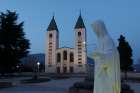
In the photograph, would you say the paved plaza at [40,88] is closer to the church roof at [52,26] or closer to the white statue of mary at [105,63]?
the white statue of mary at [105,63]

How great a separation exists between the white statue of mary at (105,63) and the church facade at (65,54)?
90.2 metres

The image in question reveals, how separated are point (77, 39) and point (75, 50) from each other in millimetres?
3270

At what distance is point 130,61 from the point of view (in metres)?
53.1

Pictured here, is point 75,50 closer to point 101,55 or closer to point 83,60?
point 83,60

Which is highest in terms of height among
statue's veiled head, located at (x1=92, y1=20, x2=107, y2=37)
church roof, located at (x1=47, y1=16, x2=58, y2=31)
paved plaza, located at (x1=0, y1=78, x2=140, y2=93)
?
church roof, located at (x1=47, y1=16, x2=58, y2=31)

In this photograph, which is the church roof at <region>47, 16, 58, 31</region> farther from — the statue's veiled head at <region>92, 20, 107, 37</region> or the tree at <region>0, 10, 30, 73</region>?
the statue's veiled head at <region>92, 20, 107, 37</region>

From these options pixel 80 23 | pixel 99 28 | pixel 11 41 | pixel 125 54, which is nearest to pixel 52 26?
pixel 80 23

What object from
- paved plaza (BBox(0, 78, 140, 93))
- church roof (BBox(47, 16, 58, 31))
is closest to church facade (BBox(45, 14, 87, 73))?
church roof (BBox(47, 16, 58, 31))

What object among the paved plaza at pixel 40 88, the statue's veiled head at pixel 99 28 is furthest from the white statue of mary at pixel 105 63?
the paved plaza at pixel 40 88

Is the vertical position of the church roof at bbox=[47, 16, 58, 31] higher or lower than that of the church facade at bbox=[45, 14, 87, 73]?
higher

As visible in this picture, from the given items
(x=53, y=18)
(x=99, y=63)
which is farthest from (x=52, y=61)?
(x=99, y=63)

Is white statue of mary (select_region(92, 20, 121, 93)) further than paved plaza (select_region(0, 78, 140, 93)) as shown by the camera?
No

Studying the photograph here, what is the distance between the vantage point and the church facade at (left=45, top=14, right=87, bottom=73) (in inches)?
3883

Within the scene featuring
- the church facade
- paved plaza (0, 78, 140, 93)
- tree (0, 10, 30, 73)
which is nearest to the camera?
paved plaza (0, 78, 140, 93)
